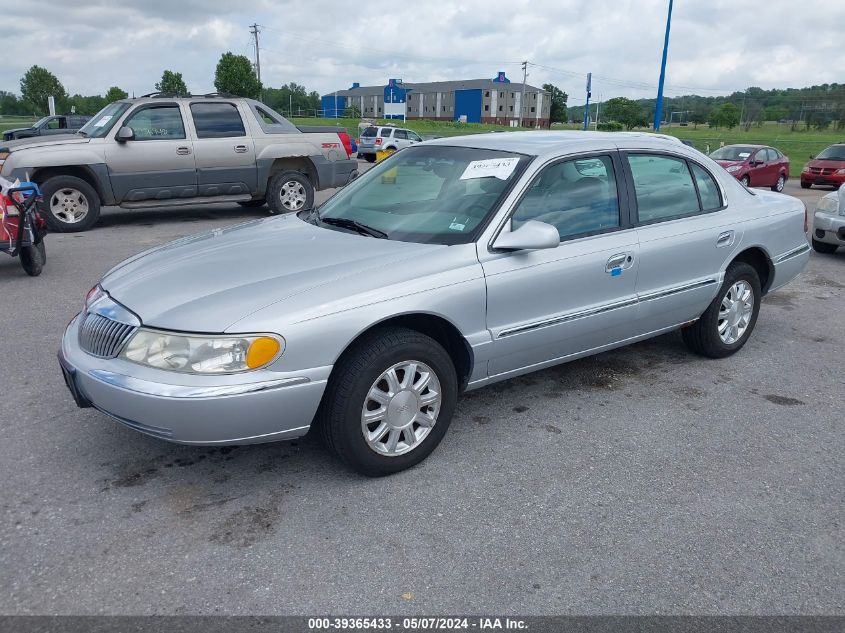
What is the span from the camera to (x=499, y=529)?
303 cm

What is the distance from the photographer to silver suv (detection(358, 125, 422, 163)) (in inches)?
1134

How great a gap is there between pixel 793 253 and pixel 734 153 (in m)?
15.5

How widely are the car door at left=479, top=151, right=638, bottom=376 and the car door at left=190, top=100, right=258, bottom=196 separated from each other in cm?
785

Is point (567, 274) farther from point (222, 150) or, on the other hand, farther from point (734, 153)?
point (734, 153)

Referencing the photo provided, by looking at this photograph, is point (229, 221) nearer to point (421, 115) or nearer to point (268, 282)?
point (268, 282)

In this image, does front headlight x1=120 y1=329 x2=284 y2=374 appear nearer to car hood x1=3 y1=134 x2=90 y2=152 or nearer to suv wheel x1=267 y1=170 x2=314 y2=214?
car hood x1=3 y1=134 x2=90 y2=152

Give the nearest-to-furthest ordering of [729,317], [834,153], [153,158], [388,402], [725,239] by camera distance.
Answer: [388,402]
[725,239]
[729,317]
[153,158]
[834,153]

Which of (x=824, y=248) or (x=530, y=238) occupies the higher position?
(x=530, y=238)

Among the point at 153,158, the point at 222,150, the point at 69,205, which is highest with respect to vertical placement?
the point at 222,150

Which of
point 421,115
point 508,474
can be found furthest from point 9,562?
point 421,115

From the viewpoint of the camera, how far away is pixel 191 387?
2918mm

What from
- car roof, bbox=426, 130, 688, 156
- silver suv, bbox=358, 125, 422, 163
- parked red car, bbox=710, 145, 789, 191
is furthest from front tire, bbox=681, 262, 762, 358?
silver suv, bbox=358, 125, 422, 163

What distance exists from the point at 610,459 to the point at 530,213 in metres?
1.38

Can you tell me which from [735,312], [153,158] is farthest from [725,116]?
[735,312]
